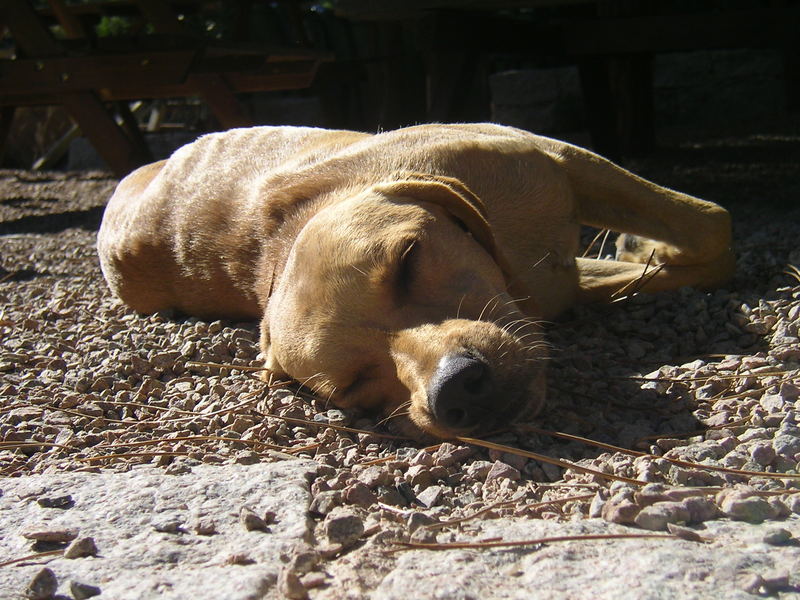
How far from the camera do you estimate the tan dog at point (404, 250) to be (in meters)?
2.91

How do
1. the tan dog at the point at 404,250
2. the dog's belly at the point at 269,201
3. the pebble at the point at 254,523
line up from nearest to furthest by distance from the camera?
the pebble at the point at 254,523
the tan dog at the point at 404,250
the dog's belly at the point at 269,201

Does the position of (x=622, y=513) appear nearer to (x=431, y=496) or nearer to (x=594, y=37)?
(x=431, y=496)

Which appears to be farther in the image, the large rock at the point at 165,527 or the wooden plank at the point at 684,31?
the wooden plank at the point at 684,31

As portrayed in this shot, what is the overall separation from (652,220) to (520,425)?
1654 millimetres

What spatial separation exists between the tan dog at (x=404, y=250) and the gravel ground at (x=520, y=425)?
0.14 m

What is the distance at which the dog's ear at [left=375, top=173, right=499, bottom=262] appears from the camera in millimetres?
3229

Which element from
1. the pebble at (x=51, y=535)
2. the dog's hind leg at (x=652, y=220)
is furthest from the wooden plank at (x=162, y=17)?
the pebble at (x=51, y=535)

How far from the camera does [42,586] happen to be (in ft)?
6.36

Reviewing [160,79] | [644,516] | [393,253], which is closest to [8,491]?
[393,253]

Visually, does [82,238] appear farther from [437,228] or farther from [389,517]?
[389,517]

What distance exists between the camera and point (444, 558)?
195 cm

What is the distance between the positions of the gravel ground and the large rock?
11cm

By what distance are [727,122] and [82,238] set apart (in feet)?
29.3

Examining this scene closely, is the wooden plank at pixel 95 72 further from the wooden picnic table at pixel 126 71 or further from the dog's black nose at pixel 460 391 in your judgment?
the dog's black nose at pixel 460 391
